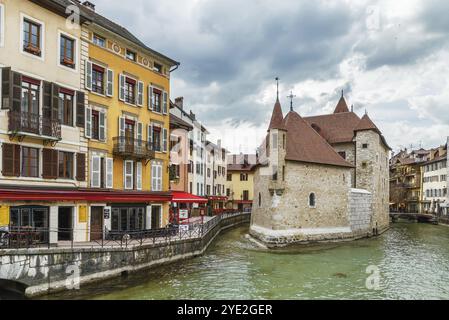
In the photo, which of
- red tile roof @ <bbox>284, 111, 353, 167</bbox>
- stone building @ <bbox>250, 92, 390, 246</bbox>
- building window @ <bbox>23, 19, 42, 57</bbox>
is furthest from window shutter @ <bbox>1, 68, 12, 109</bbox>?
red tile roof @ <bbox>284, 111, 353, 167</bbox>

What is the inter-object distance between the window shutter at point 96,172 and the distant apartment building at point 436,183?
5412 centimetres

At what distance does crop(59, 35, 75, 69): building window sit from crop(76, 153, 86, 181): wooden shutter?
4.74m

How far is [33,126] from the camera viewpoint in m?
17.4

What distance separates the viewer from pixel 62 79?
760 inches

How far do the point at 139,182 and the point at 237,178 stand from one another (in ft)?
131

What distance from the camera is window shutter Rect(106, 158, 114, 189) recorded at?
21719 mm

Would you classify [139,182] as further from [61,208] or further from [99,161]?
[61,208]

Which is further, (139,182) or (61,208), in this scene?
(139,182)

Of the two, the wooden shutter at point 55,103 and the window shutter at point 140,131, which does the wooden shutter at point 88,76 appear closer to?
the wooden shutter at point 55,103

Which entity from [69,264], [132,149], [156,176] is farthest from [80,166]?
[69,264]

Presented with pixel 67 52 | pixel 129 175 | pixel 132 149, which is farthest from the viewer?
pixel 129 175

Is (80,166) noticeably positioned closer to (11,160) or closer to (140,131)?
(11,160)

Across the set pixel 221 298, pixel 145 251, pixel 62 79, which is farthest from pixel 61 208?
pixel 221 298

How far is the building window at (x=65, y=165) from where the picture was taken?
19.2 meters
